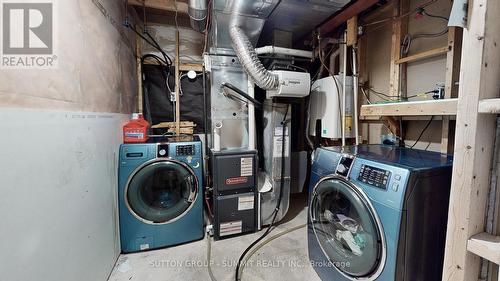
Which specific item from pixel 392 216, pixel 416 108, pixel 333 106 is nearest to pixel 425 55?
pixel 416 108

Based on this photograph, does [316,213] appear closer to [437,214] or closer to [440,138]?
[437,214]

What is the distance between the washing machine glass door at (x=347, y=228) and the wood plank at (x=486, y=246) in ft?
1.15

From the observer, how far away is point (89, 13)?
4.42 ft

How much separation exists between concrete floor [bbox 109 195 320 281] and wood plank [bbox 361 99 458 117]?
1282 mm

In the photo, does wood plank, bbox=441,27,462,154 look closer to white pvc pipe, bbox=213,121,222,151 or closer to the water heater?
the water heater

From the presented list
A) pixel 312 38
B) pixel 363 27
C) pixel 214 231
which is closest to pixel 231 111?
pixel 214 231

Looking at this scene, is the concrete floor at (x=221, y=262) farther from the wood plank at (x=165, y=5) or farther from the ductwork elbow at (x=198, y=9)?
the wood plank at (x=165, y=5)

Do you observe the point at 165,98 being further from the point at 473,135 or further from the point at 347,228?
the point at 473,135

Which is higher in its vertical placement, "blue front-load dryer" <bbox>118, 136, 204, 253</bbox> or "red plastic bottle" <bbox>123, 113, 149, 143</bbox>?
"red plastic bottle" <bbox>123, 113, 149, 143</bbox>

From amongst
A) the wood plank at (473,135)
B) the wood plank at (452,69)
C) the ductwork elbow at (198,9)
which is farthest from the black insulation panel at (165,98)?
the wood plank at (473,135)

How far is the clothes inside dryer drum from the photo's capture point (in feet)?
3.49

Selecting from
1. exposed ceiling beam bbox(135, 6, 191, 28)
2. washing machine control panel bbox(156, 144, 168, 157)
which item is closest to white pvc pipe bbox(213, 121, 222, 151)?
washing machine control panel bbox(156, 144, 168, 157)

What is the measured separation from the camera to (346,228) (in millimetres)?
1308

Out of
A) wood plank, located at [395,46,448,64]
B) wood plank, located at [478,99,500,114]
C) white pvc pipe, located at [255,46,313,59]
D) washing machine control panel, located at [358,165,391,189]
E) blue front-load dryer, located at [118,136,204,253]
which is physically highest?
white pvc pipe, located at [255,46,313,59]
